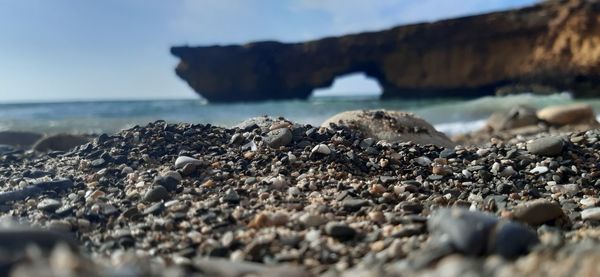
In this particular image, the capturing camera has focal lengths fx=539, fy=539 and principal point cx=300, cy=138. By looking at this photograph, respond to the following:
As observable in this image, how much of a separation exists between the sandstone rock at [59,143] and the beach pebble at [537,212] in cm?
584

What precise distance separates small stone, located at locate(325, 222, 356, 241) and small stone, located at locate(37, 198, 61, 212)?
5.17 feet

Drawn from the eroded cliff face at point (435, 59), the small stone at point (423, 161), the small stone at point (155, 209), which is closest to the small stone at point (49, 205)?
the small stone at point (155, 209)

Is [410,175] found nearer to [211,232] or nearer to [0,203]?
[211,232]

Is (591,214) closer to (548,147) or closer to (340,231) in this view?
(548,147)

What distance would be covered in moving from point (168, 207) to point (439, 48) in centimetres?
2923

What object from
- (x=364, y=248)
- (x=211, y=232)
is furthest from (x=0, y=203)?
(x=364, y=248)

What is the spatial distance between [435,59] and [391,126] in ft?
88.2

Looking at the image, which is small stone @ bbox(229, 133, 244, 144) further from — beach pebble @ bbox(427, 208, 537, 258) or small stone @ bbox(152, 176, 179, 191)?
beach pebble @ bbox(427, 208, 537, 258)

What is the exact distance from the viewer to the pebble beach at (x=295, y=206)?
5.19 feet

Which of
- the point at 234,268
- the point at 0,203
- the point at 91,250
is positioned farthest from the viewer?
the point at 0,203

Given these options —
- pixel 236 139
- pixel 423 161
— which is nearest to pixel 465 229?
pixel 423 161

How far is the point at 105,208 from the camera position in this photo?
271 cm

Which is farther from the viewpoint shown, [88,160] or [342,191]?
[88,160]

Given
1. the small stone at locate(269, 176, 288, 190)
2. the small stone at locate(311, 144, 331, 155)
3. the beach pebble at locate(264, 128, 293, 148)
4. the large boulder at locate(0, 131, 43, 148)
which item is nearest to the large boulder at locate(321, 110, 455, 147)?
the beach pebble at locate(264, 128, 293, 148)
